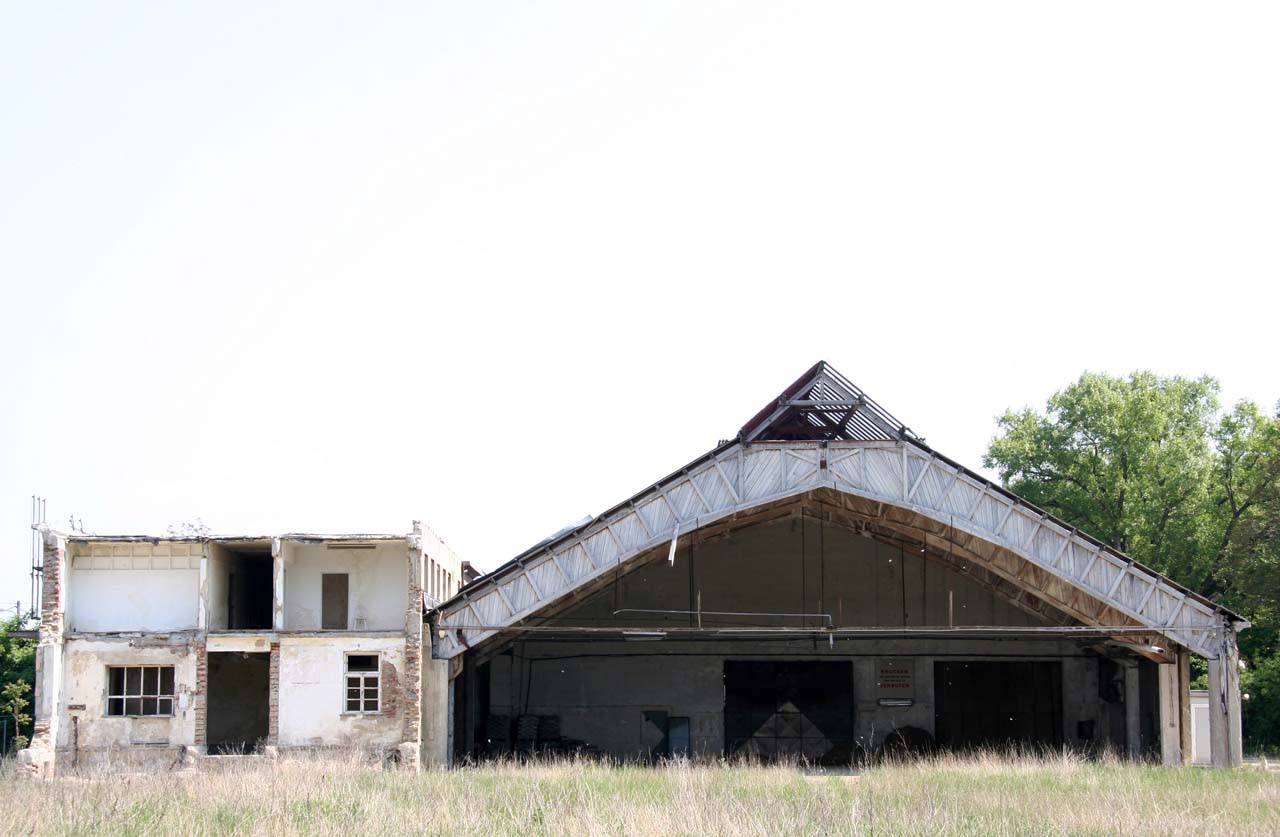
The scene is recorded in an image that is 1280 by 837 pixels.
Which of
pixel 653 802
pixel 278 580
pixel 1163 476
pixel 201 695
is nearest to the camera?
pixel 653 802

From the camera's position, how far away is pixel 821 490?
3297cm

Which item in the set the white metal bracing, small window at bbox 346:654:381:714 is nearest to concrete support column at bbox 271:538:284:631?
small window at bbox 346:654:381:714

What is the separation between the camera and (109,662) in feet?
106

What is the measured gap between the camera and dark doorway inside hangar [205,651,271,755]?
120 ft

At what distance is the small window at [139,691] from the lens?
32438mm

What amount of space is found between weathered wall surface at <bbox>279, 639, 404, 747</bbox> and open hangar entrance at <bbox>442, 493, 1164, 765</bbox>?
7.05 metres

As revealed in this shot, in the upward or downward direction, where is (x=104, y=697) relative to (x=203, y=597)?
downward

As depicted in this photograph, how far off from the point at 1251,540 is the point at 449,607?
27.3 meters

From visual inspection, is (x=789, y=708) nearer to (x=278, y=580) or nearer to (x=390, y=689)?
(x=390, y=689)

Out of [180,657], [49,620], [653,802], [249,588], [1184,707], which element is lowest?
[653,802]

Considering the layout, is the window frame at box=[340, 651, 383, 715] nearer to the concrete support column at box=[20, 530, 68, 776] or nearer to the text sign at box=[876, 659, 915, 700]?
the concrete support column at box=[20, 530, 68, 776]

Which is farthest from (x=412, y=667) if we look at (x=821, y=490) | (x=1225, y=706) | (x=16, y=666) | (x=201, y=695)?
(x=16, y=666)

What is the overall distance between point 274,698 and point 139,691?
10.2 feet

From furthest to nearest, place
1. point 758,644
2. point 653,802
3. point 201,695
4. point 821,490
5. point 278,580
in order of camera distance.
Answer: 1. point 758,644
2. point 821,490
3. point 278,580
4. point 201,695
5. point 653,802
